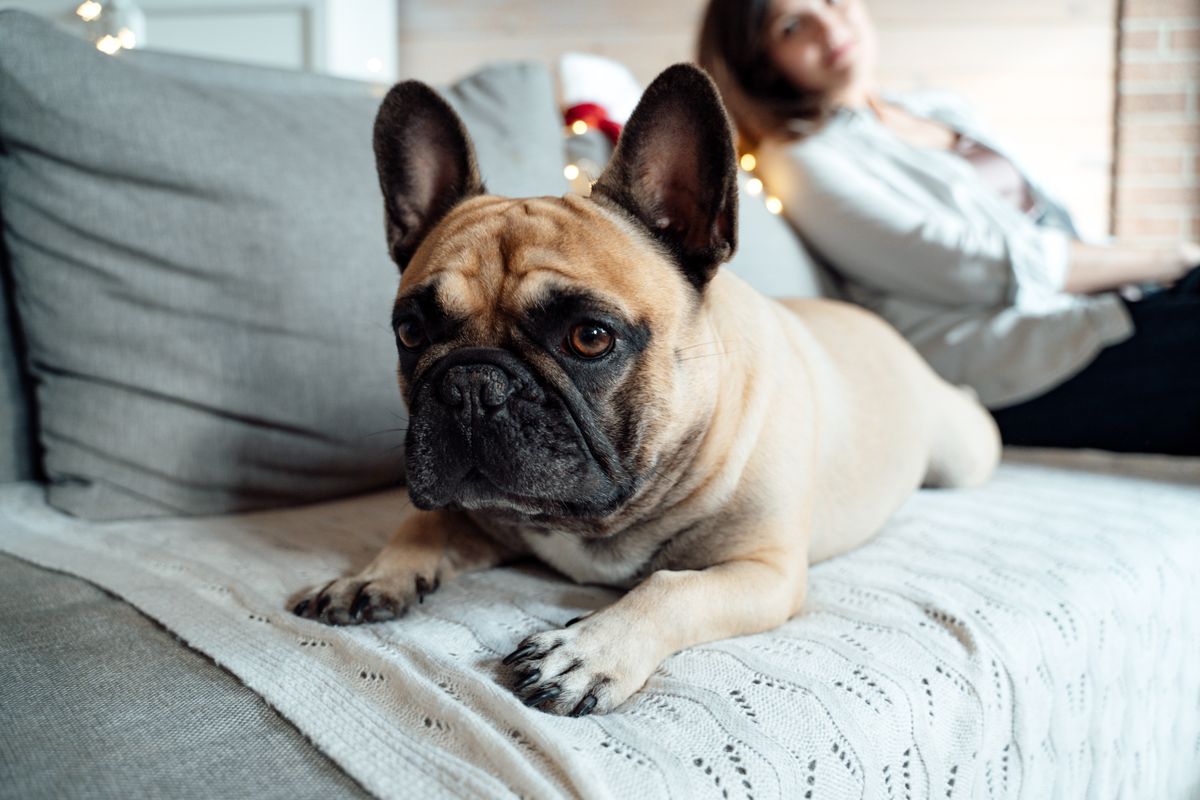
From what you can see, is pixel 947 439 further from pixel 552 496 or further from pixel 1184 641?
pixel 552 496

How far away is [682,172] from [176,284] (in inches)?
29.7

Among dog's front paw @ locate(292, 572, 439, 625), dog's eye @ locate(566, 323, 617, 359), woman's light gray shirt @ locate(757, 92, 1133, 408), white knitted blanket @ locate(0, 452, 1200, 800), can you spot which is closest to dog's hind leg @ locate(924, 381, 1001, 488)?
white knitted blanket @ locate(0, 452, 1200, 800)

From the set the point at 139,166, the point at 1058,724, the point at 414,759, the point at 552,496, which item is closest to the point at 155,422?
the point at 139,166

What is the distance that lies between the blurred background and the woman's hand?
1533mm

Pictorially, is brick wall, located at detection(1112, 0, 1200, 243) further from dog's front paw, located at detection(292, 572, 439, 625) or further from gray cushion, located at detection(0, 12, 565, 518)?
dog's front paw, located at detection(292, 572, 439, 625)

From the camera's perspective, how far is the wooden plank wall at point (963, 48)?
3.52m

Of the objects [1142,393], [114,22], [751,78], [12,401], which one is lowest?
[1142,393]

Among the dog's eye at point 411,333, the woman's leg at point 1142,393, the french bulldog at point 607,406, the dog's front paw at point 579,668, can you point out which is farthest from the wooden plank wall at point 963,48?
the dog's front paw at point 579,668

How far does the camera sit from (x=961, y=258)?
1.89 metres

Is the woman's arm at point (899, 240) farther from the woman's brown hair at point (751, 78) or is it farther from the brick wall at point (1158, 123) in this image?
the brick wall at point (1158, 123)

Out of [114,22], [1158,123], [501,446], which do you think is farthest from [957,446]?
[1158,123]

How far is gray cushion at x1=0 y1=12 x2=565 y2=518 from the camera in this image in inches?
50.1

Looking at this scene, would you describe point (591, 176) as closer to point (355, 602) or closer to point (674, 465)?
point (674, 465)

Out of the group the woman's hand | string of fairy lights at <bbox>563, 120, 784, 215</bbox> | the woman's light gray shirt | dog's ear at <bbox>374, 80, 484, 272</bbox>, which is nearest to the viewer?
dog's ear at <bbox>374, 80, 484, 272</bbox>
